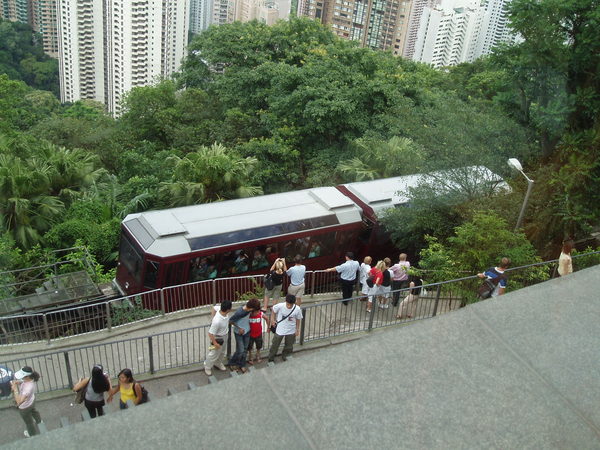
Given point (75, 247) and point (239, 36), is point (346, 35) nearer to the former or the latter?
point (239, 36)

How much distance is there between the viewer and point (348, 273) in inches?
504

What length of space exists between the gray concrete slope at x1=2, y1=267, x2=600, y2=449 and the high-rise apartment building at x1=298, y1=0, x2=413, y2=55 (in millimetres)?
152400

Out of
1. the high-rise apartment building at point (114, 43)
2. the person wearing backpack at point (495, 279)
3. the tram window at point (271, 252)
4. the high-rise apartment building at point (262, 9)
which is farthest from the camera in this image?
the high-rise apartment building at point (262, 9)

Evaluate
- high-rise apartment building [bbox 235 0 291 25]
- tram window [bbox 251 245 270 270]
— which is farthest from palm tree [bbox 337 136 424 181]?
high-rise apartment building [bbox 235 0 291 25]

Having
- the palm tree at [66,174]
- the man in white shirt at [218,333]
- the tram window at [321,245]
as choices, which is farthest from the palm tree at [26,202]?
the man in white shirt at [218,333]

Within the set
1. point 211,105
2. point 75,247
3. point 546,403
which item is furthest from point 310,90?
point 546,403

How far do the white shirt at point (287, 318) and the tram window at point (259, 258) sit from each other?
5.50 m

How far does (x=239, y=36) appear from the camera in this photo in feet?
104

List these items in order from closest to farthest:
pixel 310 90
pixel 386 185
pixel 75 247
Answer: pixel 75 247, pixel 386 185, pixel 310 90

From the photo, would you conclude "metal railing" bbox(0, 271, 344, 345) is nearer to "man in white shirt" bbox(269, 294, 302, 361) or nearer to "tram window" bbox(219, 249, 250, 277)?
"tram window" bbox(219, 249, 250, 277)

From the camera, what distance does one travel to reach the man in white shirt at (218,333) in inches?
363

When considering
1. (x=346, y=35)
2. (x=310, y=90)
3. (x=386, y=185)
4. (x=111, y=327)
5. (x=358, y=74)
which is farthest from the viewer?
(x=346, y=35)

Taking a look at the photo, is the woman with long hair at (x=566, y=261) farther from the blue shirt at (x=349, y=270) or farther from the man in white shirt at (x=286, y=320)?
the man in white shirt at (x=286, y=320)

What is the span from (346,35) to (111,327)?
151883 millimetres
